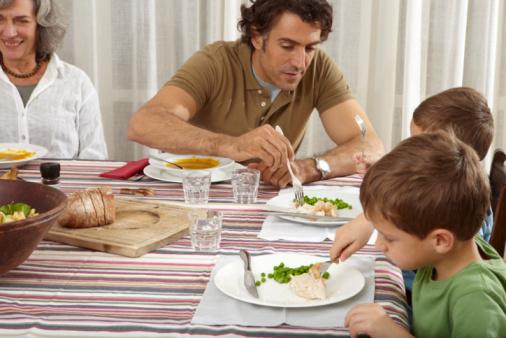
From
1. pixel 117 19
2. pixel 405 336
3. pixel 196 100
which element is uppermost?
pixel 117 19

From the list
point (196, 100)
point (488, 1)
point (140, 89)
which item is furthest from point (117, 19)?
point (488, 1)

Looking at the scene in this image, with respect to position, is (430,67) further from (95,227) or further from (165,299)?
(165,299)

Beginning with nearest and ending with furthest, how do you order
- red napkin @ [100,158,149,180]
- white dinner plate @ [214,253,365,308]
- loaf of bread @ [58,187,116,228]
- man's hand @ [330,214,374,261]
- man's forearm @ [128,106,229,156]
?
1. white dinner plate @ [214,253,365,308]
2. man's hand @ [330,214,374,261]
3. loaf of bread @ [58,187,116,228]
4. red napkin @ [100,158,149,180]
5. man's forearm @ [128,106,229,156]

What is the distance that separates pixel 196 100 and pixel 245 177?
78 centimetres

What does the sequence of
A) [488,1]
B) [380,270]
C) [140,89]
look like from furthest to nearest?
[140,89]
[488,1]
[380,270]

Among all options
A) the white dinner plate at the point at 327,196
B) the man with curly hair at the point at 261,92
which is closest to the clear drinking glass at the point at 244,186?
the white dinner plate at the point at 327,196

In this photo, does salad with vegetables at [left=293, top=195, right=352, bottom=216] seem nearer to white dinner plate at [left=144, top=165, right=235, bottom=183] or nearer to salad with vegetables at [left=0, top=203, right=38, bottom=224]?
white dinner plate at [left=144, top=165, right=235, bottom=183]

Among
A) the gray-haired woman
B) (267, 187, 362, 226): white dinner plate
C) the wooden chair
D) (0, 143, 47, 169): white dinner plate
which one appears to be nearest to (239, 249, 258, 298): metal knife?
A: (267, 187, 362, 226): white dinner plate

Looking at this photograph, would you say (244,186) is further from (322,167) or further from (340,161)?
(340,161)

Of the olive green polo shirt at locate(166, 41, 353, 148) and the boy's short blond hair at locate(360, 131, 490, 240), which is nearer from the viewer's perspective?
the boy's short blond hair at locate(360, 131, 490, 240)

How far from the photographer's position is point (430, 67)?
3.46m

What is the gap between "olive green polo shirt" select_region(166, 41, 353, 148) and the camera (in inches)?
104

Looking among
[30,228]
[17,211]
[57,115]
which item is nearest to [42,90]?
[57,115]

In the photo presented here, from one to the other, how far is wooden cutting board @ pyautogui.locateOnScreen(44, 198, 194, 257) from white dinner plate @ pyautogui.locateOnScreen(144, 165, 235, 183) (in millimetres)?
325
